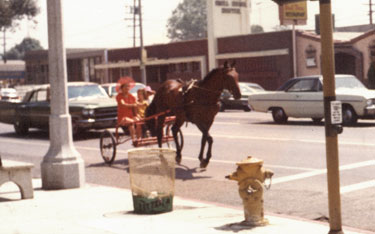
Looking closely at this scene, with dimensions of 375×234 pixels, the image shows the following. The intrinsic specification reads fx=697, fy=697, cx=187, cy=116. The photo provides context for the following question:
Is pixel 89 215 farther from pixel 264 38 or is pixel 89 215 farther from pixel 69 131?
pixel 264 38

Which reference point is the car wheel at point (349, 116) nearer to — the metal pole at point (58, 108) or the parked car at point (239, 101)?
the metal pole at point (58, 108)

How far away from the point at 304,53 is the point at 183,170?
35.2 meters

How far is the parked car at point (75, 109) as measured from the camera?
23.0 meters

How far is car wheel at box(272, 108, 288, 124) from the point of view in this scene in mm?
25562

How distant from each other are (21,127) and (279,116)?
9724 mm

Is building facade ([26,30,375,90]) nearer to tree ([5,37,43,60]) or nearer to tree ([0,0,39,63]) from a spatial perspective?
tree ([0,0,39,63])

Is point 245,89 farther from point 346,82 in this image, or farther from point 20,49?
point 20,49

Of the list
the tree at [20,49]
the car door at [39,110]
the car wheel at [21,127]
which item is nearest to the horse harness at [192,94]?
the car door at [39,110]

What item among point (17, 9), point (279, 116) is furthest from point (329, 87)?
point (17, 9)

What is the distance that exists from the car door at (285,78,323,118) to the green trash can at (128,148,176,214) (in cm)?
1443

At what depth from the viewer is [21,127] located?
1040 inches

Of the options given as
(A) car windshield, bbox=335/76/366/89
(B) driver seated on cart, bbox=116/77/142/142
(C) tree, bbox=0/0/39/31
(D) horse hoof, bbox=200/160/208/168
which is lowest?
(D) horse hoof, bbox=200/160/208/168

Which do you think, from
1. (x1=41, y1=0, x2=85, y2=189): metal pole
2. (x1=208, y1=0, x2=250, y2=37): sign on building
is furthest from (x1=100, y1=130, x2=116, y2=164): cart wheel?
(x1=208, y1=0, x2=250, y2=37): sign on building

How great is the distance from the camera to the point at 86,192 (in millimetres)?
12078
